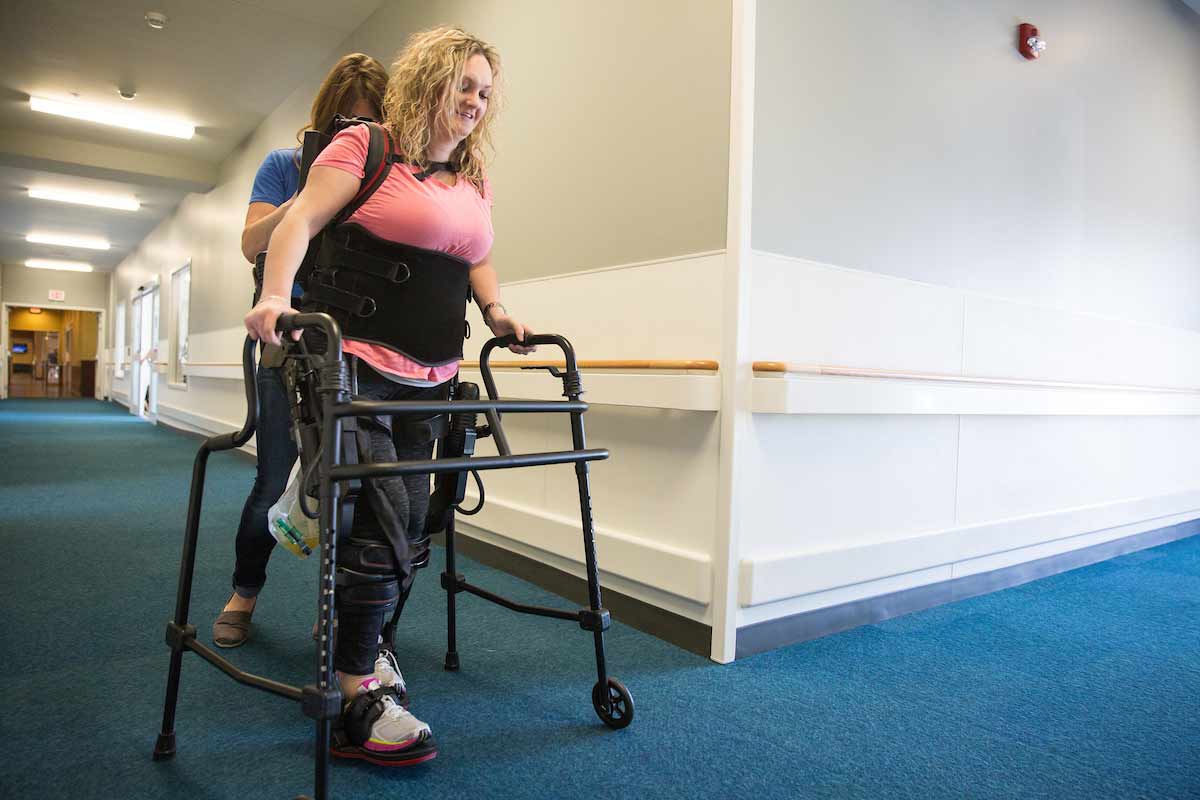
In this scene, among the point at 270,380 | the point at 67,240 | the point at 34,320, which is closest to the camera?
the point at 270,380

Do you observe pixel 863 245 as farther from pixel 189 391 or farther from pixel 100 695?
pixel 189 391

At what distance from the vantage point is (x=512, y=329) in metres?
1.62

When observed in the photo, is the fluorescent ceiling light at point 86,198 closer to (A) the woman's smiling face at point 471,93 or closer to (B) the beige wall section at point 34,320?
(A) the woman's smiling face at point 471,93

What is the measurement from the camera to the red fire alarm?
300 centimetres

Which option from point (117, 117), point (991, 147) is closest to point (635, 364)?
point (991, 147)

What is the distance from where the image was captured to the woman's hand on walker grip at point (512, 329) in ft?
5.29

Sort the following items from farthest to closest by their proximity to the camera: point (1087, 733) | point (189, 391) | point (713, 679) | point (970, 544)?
1. point (189, 391)
2. point (970, 544)
3. point (713, 679)
4. point (1087, 733)

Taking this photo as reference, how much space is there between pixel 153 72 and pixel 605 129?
4.99 m

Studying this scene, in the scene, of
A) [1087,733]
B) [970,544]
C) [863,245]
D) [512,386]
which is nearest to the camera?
[1087,733]

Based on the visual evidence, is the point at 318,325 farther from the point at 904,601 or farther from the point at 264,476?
the point at 904,601

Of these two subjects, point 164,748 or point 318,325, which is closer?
point 318,325

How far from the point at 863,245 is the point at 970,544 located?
119 cm

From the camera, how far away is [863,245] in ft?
8.02

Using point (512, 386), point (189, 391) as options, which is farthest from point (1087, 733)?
point (189, 391)
